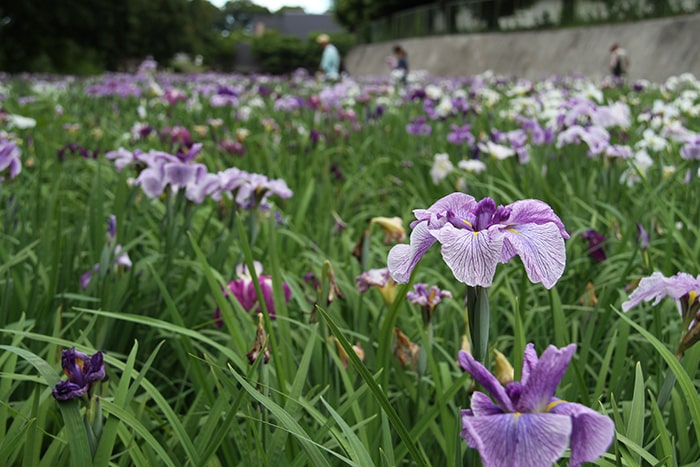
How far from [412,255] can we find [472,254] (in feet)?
0.26

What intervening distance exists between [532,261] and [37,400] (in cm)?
78

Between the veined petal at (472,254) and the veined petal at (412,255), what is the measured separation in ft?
0.15

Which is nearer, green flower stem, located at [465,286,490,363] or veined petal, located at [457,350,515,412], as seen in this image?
veined petal, located at [457,350,515,412]

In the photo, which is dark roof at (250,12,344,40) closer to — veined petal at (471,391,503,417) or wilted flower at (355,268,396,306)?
wilted flower at (355,268,396,306)

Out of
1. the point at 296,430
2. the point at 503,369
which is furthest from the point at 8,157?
the point at 503,369

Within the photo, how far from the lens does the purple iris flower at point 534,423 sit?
537mm

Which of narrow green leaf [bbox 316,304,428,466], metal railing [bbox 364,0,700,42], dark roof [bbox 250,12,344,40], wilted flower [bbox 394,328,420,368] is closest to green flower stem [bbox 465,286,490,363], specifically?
narrow green leaf [bbox 316,304,428,466]

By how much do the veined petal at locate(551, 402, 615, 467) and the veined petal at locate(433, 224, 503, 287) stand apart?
180mm

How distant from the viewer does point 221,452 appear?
1226 millimetres

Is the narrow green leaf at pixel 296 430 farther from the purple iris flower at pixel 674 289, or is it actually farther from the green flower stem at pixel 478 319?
the purple iris flower at pixel 674 289

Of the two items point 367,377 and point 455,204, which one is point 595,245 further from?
point 367,377

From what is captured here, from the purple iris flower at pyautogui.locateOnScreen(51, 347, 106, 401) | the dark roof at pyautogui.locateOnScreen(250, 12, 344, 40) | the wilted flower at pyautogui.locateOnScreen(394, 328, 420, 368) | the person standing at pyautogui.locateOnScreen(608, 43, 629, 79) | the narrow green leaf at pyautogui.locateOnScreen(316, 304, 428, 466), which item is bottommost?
the wilted flower at pyautogui.locateOnScreen(394, 328, 420, 368)

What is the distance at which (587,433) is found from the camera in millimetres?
549

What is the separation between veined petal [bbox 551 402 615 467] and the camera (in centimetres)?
54
